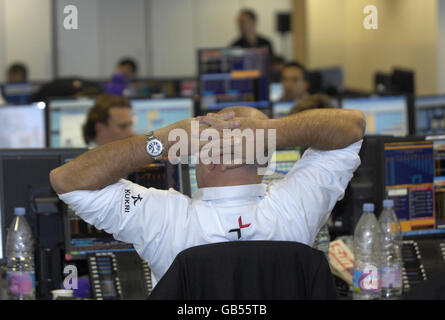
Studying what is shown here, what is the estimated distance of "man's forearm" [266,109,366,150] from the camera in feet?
6.61

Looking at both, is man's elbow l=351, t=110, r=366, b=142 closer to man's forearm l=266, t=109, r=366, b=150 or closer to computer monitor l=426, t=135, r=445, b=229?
man's forearm l=266, t=109, r=366, b=150

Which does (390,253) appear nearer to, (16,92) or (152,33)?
(16,92)

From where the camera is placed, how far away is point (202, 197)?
79.0 inches

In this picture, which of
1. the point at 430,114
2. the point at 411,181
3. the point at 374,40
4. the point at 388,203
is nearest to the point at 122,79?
the point at 430,114

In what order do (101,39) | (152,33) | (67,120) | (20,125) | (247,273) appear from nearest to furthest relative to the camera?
1. (247,273)
2. (67,120)
3. (20,125)
4. (101,39)
5. (152,33)

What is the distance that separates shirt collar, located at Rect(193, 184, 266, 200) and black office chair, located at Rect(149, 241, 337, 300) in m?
0.28

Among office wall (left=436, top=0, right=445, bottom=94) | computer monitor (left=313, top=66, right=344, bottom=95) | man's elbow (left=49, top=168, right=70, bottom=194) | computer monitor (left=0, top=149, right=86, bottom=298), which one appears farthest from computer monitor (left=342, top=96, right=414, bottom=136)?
man's elbow (left=49, top=168, right=70, bottom=194)

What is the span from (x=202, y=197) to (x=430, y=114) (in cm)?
361

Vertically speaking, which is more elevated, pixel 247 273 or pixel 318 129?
pixel 318 129

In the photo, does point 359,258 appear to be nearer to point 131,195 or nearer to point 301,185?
point 301,185

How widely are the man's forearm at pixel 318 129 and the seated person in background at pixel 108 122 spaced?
2.28 metres

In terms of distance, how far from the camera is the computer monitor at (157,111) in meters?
5.23

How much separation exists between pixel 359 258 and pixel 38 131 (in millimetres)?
3403

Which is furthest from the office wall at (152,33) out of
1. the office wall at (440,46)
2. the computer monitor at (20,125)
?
the computer monitor at (20,125)
